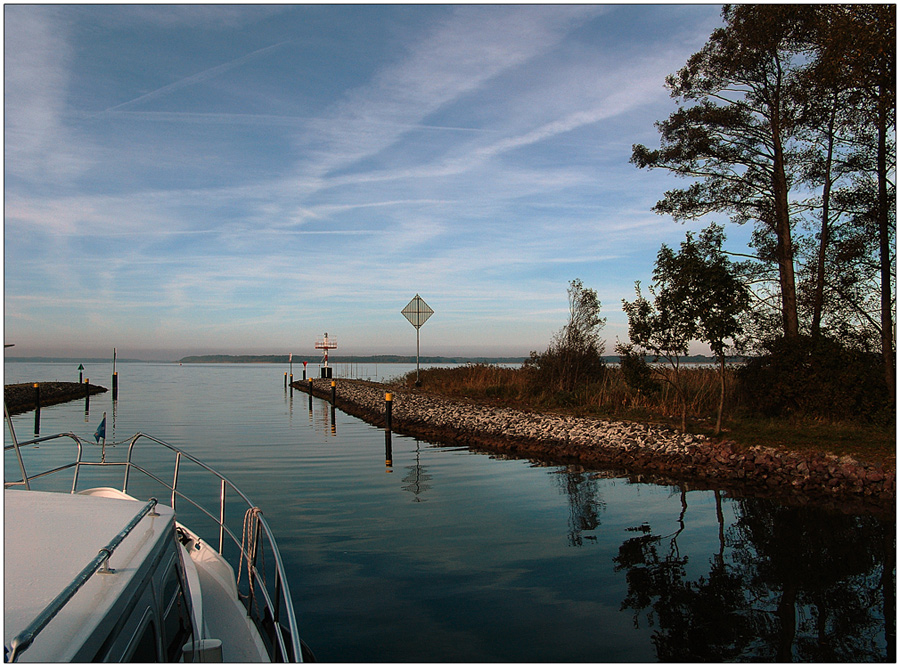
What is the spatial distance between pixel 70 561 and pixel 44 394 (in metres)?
33.1

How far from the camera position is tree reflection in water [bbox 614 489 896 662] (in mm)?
4695

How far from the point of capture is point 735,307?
11.5m

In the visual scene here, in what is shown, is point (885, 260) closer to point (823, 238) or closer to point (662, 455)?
point (823, 238)

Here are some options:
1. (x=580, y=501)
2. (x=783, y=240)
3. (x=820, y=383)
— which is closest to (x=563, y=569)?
(x=580, y=501)

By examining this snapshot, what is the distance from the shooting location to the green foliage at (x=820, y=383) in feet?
40.9

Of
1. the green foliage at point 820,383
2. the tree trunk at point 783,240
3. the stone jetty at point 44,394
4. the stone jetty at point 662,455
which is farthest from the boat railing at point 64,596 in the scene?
the stone jetty at point 44,394

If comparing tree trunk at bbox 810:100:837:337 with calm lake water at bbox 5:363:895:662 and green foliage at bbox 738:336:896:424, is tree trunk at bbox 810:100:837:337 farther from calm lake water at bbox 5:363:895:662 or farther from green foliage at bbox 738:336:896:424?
calm lake water at bbox 5:363:895:662

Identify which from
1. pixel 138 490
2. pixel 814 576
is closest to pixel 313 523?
pixel 138 490

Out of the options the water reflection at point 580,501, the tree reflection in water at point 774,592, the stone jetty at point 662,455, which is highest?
the stone jetty at point 662,455

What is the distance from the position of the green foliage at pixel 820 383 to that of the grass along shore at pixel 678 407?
280mm

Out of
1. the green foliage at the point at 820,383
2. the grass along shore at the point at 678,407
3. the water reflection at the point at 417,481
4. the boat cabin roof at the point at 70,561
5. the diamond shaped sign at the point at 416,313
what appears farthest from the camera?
the diamond shaped sign at the point at 416,313

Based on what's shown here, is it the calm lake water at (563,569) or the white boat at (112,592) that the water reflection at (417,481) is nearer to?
the calm lake water at (563,569)

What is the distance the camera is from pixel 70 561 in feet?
8.74

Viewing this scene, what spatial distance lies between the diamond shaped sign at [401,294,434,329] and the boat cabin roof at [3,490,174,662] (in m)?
22.5
